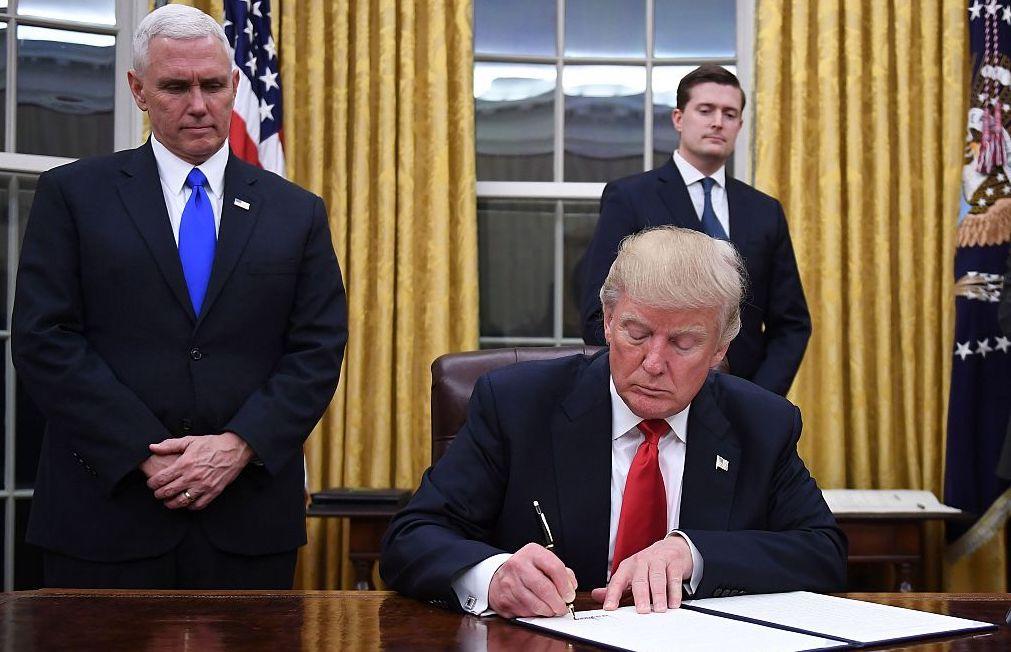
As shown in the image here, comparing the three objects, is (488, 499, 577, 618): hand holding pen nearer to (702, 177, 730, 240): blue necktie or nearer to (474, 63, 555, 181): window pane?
(702, 177, 730, 240): blue necktie

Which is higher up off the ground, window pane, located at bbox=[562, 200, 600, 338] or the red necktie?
window pane, located at bbox=[562, 200, 600, 338]

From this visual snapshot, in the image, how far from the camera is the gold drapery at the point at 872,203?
15.6 feet

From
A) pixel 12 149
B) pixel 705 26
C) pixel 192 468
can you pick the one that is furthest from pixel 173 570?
pixel 705 26

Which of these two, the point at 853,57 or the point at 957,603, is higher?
the point at 853,57

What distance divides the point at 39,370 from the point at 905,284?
3.42m

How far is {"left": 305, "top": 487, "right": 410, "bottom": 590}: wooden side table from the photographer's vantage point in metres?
4.08

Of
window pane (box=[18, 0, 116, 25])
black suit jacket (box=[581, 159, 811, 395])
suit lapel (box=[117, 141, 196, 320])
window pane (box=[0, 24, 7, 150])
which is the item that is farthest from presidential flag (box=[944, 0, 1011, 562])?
window pane (box=[0, 24, 7, 150])

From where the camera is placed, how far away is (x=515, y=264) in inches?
201

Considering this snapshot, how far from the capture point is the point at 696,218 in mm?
3580

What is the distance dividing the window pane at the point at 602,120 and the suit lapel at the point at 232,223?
8.74 ft

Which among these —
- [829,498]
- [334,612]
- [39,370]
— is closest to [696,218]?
[829,498]

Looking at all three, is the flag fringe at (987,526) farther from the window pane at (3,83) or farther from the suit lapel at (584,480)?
the window pane at (3,83)

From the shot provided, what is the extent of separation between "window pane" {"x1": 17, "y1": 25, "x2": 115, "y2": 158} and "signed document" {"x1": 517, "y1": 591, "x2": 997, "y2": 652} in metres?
3.66

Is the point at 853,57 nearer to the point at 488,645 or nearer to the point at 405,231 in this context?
the point at 405,231
